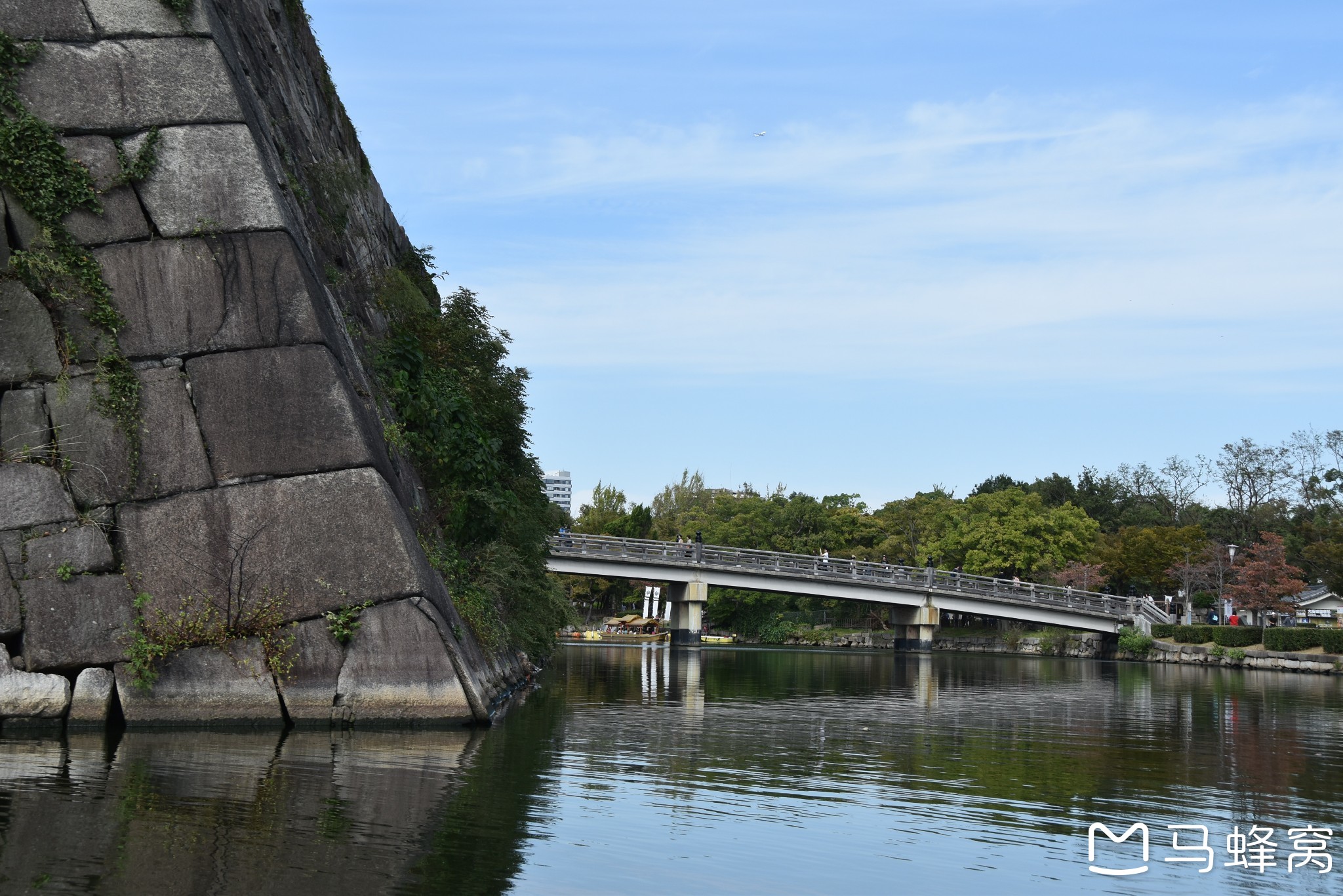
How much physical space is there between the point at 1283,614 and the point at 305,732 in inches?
2380

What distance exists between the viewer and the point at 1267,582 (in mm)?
61781

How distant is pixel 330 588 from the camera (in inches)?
A: 648

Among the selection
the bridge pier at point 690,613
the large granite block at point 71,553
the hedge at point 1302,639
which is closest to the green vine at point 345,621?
the large granite block at point 71,553

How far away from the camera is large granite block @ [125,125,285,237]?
17359 millimetres

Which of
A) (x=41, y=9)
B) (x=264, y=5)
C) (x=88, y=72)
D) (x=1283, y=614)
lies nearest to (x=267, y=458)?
(x=88, y=72)

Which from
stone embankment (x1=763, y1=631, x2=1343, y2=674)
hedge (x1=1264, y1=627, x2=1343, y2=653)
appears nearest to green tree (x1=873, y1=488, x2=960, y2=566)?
stone embankment (x1=763, y1=631, x2=1343, y2=674)

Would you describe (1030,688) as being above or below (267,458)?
below

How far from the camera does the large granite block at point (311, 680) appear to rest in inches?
641

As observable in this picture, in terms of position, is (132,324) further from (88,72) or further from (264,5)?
(264,5)

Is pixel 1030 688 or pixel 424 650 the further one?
pixel 1030 688

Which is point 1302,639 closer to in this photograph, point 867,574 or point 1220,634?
point 1220,634

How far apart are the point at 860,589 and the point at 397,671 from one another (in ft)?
177

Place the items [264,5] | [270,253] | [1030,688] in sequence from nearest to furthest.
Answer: [270,253] < [264,5] < [1030,688]

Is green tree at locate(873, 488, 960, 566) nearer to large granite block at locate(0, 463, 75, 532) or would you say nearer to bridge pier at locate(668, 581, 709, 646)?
bridge pier at locate(668, 581, 709, 646)
